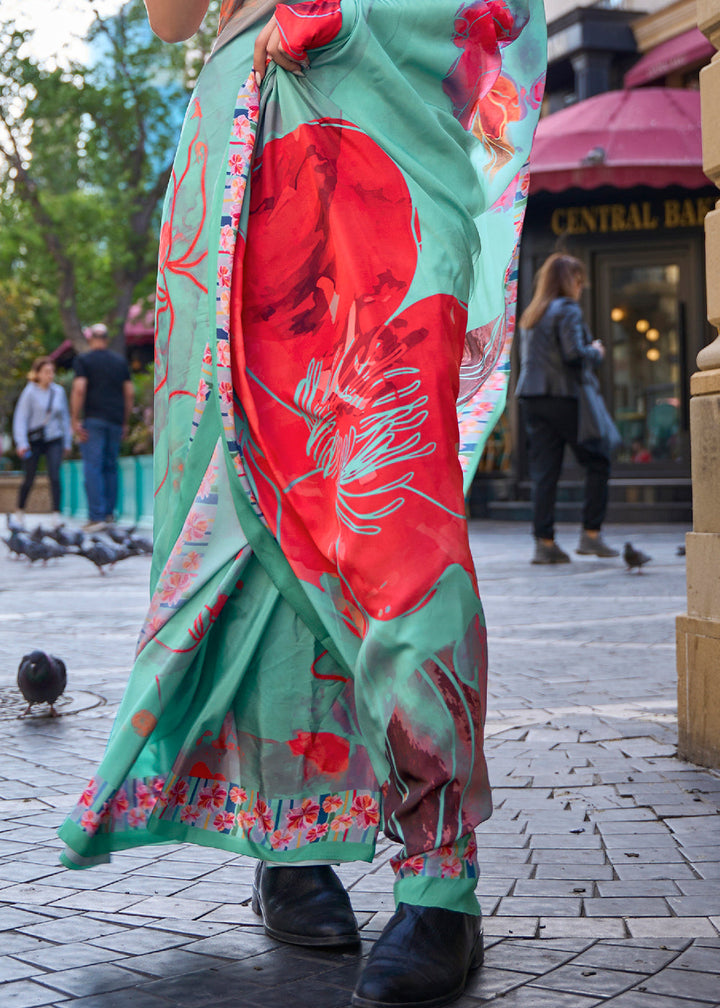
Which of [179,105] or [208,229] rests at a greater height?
[179,105]

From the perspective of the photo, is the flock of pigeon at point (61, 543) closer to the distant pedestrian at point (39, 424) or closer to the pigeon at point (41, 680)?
the distant pedestrian at point (39, 424)

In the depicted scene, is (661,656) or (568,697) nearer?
(568,697)

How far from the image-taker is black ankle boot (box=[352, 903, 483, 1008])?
1814mm

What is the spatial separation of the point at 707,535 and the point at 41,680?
218 centimetres

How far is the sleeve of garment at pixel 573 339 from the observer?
891cm

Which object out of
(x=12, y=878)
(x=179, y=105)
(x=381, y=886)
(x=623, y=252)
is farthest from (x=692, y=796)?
(x=179, y=105)

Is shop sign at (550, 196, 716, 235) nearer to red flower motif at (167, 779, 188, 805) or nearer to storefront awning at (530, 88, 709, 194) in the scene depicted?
storefront awning at (530, 88, 709, 194)

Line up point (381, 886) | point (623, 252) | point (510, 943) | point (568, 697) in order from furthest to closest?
point (623, 252), point (568, 697), point (381, 886), point (510, 943)

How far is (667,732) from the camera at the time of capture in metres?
3.71

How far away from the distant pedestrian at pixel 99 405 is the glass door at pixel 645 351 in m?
5.86

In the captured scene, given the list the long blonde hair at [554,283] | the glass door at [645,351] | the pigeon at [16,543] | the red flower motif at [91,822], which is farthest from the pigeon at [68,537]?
the red flower motif at [91,822]

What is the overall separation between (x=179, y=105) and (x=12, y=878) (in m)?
26.3

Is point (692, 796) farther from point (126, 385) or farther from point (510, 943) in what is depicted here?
point (126, 385)

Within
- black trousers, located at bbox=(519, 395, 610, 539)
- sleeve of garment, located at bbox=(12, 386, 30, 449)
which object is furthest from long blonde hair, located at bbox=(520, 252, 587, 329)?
sleeve of garment, located at bbox=(12, 386, 30, 449)
